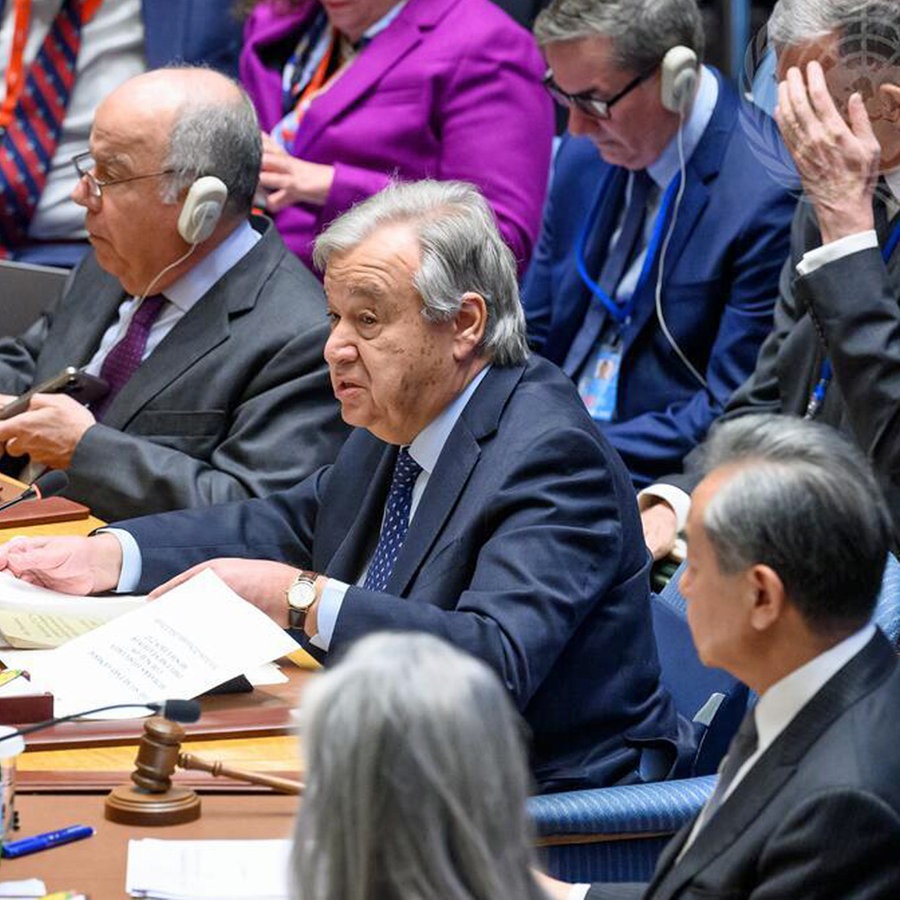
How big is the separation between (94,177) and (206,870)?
6.57ft

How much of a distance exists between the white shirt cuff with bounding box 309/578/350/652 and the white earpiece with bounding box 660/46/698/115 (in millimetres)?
1761

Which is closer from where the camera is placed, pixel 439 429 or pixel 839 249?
pixel 439 429

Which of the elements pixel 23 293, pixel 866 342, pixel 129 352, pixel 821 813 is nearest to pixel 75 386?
pixel 129 352

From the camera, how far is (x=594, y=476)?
2.47m

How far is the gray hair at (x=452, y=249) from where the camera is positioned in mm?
2580

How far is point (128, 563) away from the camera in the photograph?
277 centimetres

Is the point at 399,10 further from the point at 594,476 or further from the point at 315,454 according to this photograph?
the point at 594,476

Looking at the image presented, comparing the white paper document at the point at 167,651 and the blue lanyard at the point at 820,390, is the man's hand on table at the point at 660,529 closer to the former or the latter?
the blue lanyard at the point at 820,390

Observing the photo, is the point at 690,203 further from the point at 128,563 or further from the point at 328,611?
the point at 328,611

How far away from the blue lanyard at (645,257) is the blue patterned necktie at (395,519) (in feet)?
4.09

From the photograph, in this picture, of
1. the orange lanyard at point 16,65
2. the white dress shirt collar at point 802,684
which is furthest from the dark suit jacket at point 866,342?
the orange lanyard at point 16,65

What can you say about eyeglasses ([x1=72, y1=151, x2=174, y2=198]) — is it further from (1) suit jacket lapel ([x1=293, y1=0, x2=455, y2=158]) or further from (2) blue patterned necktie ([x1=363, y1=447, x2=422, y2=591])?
(2) blue patterned necktie ([x1=363, y1=447, x2=422, y2=591])

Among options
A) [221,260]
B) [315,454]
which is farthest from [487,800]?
[221,260]

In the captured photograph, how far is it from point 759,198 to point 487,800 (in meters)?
2.72
